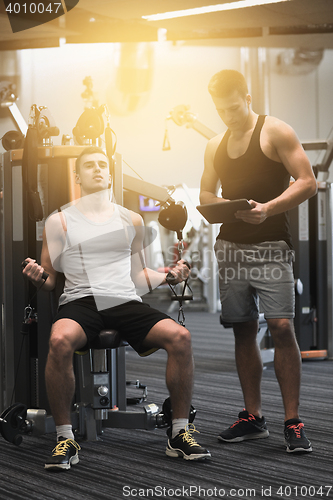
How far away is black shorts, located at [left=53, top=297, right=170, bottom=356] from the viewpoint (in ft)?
6.00

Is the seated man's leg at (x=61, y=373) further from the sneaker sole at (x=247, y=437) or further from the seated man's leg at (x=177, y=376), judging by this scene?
the sneaker sole at (x=247, y=437)

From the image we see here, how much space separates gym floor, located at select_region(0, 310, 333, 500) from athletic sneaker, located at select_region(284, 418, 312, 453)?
27mm

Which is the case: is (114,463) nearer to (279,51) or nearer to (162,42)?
(162,42)

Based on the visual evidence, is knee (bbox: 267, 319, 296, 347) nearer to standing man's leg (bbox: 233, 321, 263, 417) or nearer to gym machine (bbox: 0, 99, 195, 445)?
standing man's leg (bbox: 233, 321, 263, 417)

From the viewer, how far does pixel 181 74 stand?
277 inches

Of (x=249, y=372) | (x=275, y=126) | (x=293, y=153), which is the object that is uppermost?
(x=275, y=126)

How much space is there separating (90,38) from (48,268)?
491 cm

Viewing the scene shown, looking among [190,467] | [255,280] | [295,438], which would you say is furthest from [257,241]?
[190,467]

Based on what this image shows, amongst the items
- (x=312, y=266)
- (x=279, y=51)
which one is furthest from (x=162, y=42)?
(x=312, y=266)

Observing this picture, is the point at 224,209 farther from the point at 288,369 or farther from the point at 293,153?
the point at 288,369

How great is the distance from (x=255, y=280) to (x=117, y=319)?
1.78 feet

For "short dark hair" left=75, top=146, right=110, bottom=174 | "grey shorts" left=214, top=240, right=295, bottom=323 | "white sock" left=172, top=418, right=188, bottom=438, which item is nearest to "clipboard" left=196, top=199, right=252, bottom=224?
"grey shorts" left=214, top=240, right=295, bottom=323

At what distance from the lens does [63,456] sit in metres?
1.68

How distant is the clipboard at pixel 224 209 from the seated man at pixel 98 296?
0.24 m
